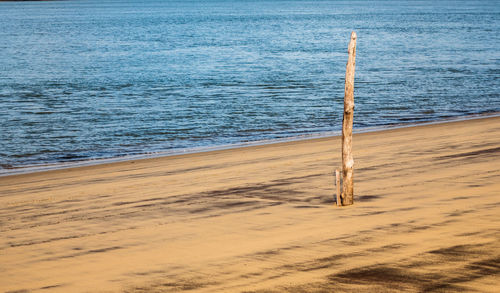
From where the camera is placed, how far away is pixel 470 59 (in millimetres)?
45562

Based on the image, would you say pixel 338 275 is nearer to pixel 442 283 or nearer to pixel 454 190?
pixel 442 283

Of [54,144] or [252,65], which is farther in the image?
[252,65]

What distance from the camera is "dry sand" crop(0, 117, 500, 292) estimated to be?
675cm

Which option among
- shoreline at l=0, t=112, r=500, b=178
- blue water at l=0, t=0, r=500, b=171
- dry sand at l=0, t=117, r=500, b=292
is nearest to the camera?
dry sand at l=0, t=117, r=500, b=292

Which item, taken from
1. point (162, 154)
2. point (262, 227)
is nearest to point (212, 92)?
point (162, 154)

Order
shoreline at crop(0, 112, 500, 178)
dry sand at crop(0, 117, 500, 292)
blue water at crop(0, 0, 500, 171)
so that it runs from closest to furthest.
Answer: dry sand at crop(0, 117, 500, 292) < shoreline at crop(0, 112, 500, 178) < blue water at crop(0, 0, 500, 171)

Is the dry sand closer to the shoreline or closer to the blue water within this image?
the shoreline

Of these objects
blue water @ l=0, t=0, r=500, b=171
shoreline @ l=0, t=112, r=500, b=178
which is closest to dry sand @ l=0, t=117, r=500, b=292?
shoreline @ l=0, t=112, r=500, b=178

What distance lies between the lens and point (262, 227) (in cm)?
876

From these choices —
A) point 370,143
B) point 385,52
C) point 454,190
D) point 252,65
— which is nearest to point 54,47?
point 252,65

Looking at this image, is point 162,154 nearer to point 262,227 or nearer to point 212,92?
point 262,227

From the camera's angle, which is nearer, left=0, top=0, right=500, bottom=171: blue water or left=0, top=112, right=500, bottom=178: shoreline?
left=0, top=112, right=500, bottom=178: shoreline

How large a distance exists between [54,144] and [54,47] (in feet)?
149

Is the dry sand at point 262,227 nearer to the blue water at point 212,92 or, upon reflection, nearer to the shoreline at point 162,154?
the shoreline at point 162,154
